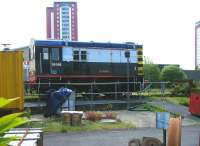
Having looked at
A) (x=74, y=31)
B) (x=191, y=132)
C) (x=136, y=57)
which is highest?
(x=74, y=31)

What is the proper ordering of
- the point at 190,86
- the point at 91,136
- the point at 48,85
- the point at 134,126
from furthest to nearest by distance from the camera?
the point at 190,86 < the point at 48,85 < the point at 134,126 < the point at 91,136

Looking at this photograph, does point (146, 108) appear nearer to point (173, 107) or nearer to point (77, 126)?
point (173, 107)

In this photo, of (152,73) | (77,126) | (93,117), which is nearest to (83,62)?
(93,117)

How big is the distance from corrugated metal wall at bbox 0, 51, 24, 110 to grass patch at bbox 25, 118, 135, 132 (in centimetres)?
168

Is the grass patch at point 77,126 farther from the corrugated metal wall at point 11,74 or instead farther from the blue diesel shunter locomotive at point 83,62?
the blue diesel shunter locomotive at point 83,62

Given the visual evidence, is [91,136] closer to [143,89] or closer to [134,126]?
[134,126]

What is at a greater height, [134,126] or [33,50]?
[33,50]

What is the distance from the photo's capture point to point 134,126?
19.0 meters

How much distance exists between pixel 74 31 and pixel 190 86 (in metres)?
20.8

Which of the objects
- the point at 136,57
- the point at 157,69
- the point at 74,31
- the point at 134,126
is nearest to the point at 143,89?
the point at 136,57

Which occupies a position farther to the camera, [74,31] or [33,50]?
[74,31]

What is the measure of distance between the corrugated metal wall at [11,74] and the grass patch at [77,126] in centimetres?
168

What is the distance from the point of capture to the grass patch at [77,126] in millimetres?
17844

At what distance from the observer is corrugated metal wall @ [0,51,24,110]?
1622 centimetres
